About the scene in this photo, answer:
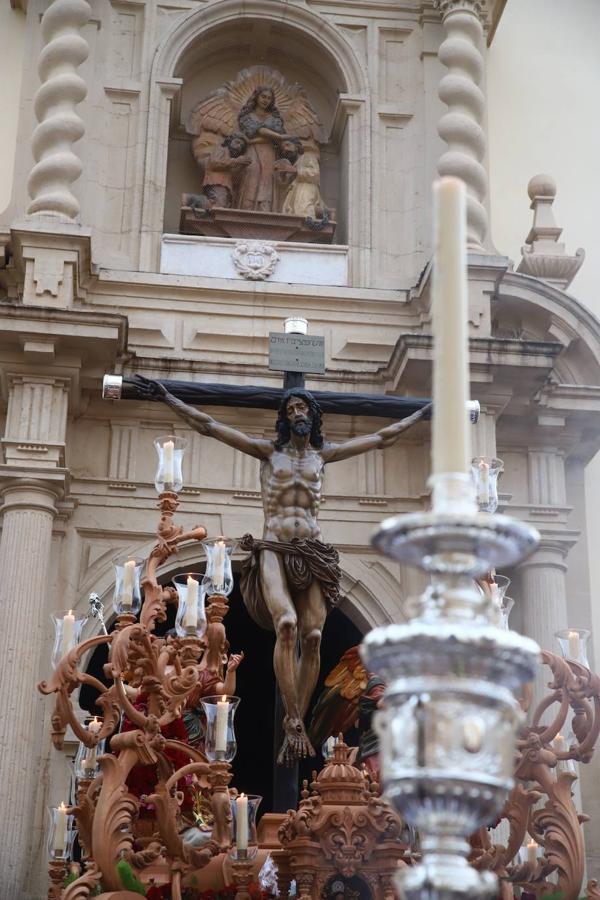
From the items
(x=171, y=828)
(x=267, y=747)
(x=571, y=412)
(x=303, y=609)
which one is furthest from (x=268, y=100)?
(x=171, y=828)

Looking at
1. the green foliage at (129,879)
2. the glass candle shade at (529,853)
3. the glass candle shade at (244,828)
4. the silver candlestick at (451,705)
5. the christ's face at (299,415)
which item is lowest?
the silver candlestick at (451,705)

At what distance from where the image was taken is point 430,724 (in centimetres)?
314

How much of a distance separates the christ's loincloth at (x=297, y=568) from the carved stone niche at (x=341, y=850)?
1601mm

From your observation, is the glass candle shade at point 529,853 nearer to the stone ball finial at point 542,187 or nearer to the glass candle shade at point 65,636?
the glass candle shade at point 65,636

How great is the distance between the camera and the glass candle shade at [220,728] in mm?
7207

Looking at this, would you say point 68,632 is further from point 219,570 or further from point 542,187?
point 542,187

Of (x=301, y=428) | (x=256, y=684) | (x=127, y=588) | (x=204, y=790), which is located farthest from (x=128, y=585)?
(x=256, y=684)

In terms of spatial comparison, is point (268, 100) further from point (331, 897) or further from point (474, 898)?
point (474, 898)

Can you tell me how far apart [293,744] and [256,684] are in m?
7.14

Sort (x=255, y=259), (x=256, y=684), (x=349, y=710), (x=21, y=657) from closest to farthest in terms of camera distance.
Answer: (x=349, y=710) → (x=21, y=657) → (x=255, y=259) → (x=256, y=684)

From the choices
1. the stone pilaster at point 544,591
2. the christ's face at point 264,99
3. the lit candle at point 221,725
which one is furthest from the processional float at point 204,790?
the christ's face at point 264,99

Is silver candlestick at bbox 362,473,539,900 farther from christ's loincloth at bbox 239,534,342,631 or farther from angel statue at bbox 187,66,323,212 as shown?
angel statue at bbox 187,66,323,212

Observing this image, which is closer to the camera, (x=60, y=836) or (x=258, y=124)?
(x=60, y=836)

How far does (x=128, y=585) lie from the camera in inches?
318
